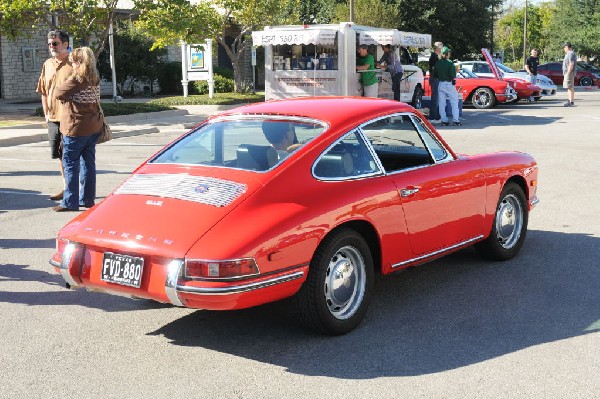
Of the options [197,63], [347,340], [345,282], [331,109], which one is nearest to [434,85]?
[197,63]

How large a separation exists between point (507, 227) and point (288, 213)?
2.86 m

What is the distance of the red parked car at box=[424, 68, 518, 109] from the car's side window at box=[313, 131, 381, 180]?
22720 millimetres

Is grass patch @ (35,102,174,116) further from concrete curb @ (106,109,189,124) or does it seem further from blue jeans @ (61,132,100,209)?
blue jeans @ (61,132,100,209)

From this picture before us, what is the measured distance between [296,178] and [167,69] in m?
32.5

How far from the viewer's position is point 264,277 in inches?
190

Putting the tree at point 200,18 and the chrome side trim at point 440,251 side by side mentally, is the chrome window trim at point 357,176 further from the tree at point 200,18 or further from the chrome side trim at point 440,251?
the tree at point 200,18

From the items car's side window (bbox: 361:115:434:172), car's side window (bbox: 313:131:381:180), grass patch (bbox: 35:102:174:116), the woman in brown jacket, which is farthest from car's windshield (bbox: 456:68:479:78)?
car's side window (bbox: 313:131:381:180)

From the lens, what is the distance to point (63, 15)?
23.2 m

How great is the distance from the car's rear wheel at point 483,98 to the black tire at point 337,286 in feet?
76.8

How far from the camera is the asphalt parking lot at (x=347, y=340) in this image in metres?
4.58

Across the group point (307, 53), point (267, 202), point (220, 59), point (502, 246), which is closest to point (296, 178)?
point (267, 202)

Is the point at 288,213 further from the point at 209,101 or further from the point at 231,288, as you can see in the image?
the point at 209,101

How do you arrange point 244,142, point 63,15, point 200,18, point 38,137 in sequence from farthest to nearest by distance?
1. point 200,18
2. point 63,15
3. point 38,137
4. point 244,142

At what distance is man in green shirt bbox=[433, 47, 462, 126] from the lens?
20.9 m
